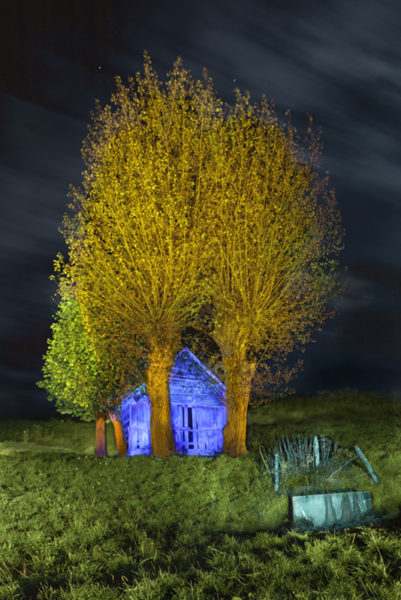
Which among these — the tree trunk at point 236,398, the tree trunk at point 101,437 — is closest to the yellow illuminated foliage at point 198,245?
the tree trunk at point 236,398

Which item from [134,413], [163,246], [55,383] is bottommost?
[134,413]

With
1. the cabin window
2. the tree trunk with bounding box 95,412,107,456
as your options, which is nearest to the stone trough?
the cabin window

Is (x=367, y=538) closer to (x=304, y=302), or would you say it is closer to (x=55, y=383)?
(x=304, y=302)

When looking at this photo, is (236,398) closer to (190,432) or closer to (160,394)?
(160,394)

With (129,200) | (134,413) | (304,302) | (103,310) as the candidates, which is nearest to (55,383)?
(134,413)

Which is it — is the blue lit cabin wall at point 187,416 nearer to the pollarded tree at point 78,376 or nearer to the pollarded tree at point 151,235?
the pollarded tree at point 78,376

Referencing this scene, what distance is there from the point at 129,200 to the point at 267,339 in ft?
24.4

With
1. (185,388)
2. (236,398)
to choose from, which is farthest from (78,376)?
(236,398)

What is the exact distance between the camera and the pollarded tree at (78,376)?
26422 millimetres

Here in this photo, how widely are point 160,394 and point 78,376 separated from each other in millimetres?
9926

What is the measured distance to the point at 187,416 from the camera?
27516mm

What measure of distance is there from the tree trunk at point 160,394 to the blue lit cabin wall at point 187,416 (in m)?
7.65

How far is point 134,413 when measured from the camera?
28750 mm

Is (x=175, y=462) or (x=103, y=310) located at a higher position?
(x=103, y=310)
